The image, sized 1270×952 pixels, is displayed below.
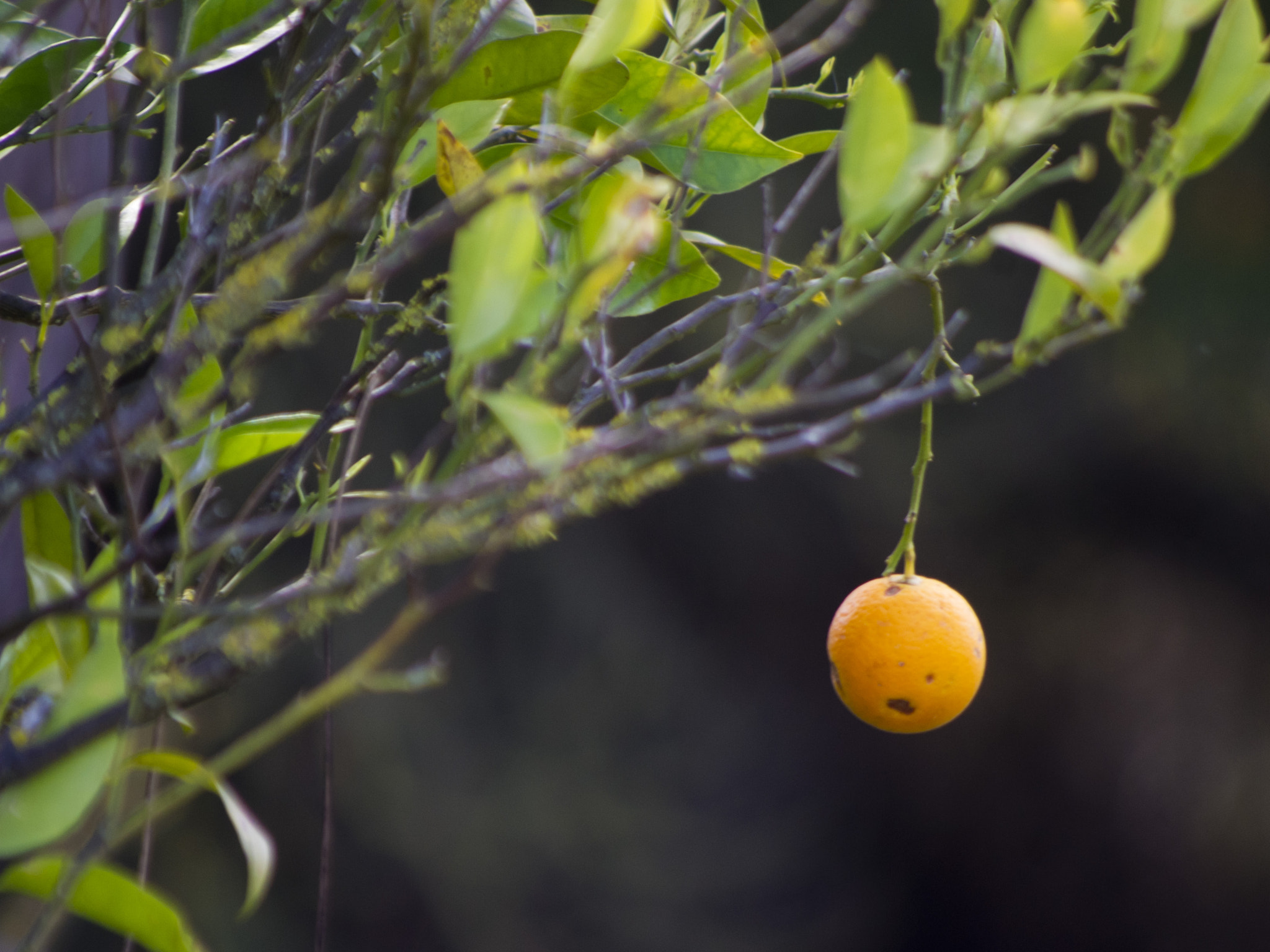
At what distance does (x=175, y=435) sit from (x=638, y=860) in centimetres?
103

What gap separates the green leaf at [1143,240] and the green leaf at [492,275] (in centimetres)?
9

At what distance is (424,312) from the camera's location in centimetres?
23

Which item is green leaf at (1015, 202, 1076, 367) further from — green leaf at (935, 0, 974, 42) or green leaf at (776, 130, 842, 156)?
green leaf at (776, 130, 842, 156)

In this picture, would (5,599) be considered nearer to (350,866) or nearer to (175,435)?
(175,435)

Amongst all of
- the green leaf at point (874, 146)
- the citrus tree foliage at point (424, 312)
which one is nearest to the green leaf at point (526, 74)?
the citrus tree foliage at point (424, 312)

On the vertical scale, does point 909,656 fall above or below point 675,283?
below

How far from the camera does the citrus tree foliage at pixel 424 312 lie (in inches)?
5.9

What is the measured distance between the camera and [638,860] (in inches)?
Answer: 44.5

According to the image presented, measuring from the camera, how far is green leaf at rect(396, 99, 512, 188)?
24 cm

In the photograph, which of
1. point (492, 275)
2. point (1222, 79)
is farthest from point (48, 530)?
point (1222, 79)

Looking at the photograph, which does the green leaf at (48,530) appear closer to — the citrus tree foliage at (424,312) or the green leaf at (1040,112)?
the citrus tree foliage at (424,312)

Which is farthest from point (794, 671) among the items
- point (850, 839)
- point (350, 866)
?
point (350, 866)

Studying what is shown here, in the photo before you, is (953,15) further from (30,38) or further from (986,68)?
(30,38)

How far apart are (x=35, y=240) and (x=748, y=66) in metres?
0.17
